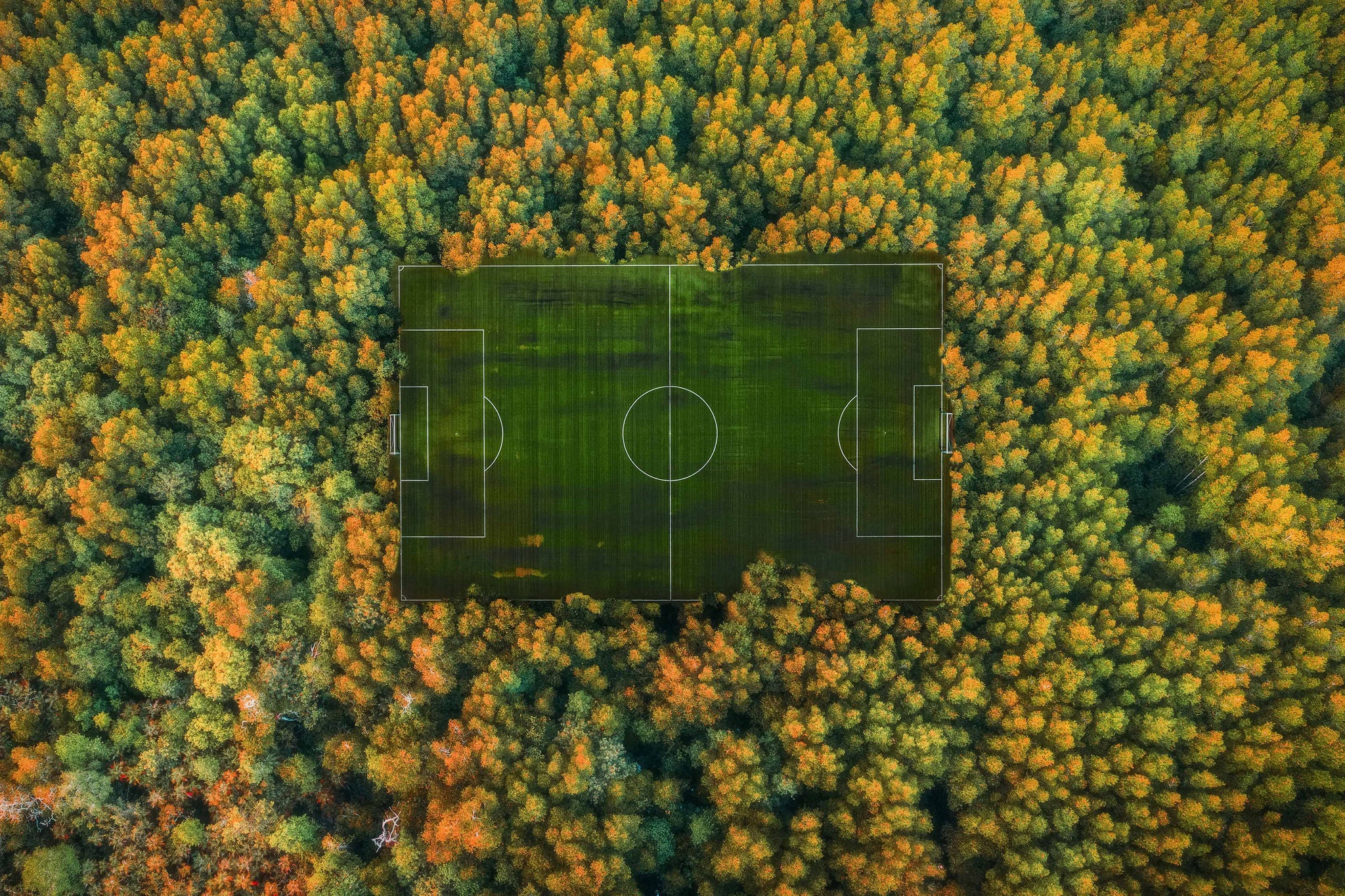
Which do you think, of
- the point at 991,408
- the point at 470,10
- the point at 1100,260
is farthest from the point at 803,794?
the point at 470,10

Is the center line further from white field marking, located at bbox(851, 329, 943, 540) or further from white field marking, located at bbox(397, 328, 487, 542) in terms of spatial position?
white field marking, located at bbox(851, 329, 943, 540)

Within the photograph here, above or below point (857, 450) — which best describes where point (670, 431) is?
above

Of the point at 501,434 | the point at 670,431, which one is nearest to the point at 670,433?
the point at 670,431

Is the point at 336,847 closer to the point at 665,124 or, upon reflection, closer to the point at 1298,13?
the point at 665,124

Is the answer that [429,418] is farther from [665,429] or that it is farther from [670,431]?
[670,431]

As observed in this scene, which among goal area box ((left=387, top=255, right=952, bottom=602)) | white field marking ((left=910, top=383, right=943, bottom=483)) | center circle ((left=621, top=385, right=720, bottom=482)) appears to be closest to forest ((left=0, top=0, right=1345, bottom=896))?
goal area box ((left=387, top=255, right=952, bottom=602))

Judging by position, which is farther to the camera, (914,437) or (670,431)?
(670,431)
